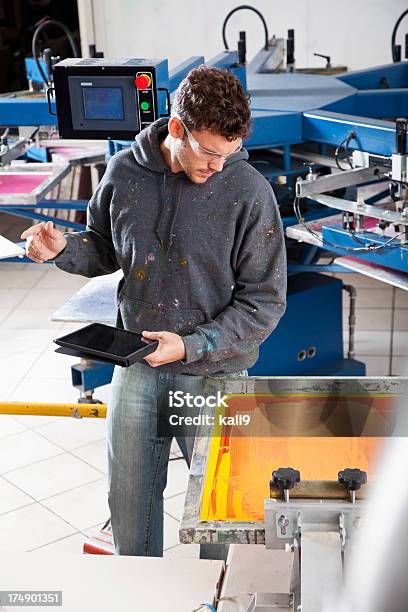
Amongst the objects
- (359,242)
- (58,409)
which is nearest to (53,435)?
(58,409)

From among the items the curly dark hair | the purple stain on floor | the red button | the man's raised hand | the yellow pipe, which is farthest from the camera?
the purple stain on floor

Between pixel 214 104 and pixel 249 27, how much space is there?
553 centimetres

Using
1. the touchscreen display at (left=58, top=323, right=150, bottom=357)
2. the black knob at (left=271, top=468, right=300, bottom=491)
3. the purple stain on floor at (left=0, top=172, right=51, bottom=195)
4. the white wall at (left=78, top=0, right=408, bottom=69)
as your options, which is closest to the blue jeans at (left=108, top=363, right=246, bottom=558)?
the touchscreen display at (left=58, top=323, right=150, bottom=357)

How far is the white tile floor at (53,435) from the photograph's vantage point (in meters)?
3.48

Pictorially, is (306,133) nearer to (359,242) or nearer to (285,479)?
(359,242)

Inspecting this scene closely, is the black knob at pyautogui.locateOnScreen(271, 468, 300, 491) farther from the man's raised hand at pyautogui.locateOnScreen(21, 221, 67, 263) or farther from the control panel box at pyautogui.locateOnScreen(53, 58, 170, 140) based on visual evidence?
the control panel box at pyautogui.locateOnScreen(53, 58, 170, 140)

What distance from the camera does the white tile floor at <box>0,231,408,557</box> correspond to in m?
3.48

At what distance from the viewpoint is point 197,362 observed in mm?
2227

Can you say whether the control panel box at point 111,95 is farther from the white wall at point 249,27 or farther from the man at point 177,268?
the white wall at point 249,27

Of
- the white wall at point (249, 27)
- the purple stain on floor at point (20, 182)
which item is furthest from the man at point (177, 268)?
the white wall at point (249, 27)

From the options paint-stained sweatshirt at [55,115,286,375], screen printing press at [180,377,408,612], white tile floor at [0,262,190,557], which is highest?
paint-stained sweatshirt at [55,115,286,375]

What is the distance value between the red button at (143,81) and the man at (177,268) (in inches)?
29.6

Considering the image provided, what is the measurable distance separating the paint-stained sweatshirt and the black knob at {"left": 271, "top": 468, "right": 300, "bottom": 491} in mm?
650

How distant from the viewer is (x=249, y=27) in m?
7.23
